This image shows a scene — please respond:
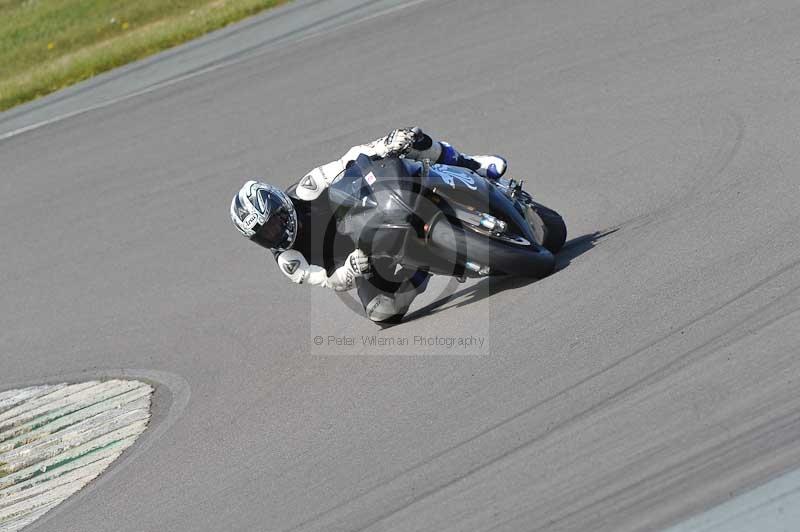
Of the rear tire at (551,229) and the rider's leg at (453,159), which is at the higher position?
the rider's leg at (453,159)

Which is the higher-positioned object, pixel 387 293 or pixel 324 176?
pixel 324 176

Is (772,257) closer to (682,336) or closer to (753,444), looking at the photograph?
(682,336)

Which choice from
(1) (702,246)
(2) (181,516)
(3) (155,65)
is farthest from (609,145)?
(3) (155,65)

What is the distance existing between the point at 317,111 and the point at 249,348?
4.56 meters

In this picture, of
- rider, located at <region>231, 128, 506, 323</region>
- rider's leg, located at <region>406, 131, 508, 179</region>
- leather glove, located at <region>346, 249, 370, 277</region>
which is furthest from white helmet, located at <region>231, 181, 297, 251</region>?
rider's leg, located at <region>406, 131, 508, 179</region>

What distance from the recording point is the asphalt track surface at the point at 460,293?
207 inches

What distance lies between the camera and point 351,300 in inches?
335

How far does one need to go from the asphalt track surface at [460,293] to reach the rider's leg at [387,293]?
0.16 m

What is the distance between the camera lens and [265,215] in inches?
281

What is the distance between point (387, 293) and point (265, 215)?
111cm

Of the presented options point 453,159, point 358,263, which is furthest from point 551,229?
point 358,263

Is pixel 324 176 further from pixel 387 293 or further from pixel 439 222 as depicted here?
pixel 439 222

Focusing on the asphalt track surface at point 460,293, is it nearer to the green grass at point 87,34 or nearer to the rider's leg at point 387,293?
the rider's leg at point 387,293

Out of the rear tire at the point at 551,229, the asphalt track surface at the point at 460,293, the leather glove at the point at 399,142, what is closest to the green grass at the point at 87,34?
the asphalt track surface at the point at 460,293
